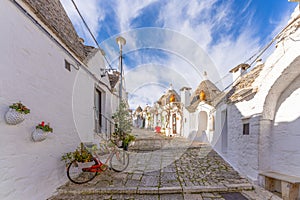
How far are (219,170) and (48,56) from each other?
5.74 meters

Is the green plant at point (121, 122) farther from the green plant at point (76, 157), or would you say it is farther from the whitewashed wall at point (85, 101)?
the green plant at point (76, 157)

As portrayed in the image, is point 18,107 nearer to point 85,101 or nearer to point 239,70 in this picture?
point 85,101

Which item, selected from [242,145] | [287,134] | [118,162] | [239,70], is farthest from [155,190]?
[239,70]

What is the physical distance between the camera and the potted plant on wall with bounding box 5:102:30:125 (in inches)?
82.6

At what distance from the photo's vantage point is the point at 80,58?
14.6 feet

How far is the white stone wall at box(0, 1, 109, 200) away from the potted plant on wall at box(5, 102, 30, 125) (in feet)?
0.30

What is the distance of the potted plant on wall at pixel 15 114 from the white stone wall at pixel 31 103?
9 cm

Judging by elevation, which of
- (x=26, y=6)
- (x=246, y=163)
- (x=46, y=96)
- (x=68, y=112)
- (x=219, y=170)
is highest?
(x=26, y=6)

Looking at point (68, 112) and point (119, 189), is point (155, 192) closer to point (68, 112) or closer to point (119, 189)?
point (119, 189)

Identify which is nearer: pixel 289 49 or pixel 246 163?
pixel 289 49

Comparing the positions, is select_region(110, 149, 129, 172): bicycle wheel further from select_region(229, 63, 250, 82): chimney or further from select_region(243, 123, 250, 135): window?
select_region(229, 63, 250, 82): chimney

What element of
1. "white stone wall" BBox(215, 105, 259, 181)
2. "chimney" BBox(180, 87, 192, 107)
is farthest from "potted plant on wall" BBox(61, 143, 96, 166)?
"chimney" BBox(180, 87, 192, 107)

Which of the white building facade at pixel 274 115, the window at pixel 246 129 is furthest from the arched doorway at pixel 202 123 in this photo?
the window at pixel 246 129

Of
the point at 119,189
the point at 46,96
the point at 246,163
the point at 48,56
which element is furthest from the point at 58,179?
the point at 246,163
